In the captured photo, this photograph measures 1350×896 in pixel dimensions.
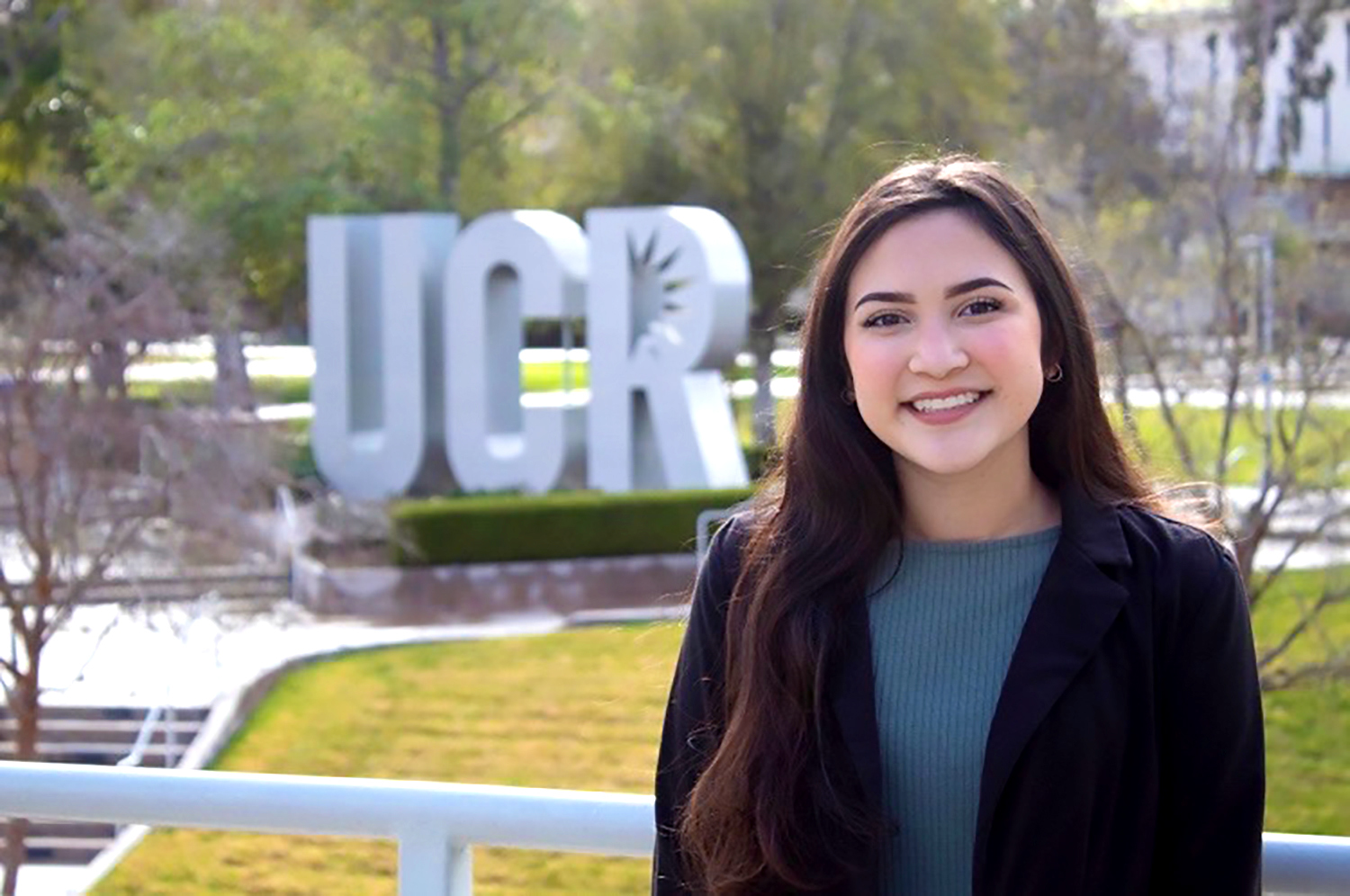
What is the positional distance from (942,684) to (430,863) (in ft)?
Answer: 2.42

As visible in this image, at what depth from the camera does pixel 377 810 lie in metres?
2.59

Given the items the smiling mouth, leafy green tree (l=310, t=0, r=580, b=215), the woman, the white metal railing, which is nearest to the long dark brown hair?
the woman

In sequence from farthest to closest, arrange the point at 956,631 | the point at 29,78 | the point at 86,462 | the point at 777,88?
1. the point at 777,88
2. the point at 29,78
3. the point at 86,462
4. the point at 956,631

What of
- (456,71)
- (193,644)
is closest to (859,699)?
(193,644)

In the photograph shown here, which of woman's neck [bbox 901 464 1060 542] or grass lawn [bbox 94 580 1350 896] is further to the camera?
grass lawn [bbox 94 580 1350 896]

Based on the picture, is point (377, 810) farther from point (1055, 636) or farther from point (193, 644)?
point (193, 644)

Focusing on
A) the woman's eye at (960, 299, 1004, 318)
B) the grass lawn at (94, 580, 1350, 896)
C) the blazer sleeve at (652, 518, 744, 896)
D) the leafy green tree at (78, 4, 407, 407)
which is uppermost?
the leafy green tree at (78, 4, 407, 407)

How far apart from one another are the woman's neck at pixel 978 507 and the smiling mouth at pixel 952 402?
93mm

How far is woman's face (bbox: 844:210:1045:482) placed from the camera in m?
2.32

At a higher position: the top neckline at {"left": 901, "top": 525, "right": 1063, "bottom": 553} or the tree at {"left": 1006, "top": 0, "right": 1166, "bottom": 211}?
the tree at {"left": 1006, "top": 0, "right": 1166, "bottom": 211}

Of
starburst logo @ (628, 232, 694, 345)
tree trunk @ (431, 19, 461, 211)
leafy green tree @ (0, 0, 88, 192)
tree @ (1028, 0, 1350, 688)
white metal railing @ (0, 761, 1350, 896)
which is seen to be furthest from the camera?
leafy green tree @ (0, 0, 88, 192)

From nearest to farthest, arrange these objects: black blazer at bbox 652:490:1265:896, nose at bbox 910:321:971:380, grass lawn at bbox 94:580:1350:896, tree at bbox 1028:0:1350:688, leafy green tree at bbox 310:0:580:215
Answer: black blazer at bbox 652:490:1265:896
nose at bbox 910:321:971:380
grass lawn at bbox 94:580:1350:896
tree at bbox 1028:0:1350:688
leafy green tree at bbox 310:0:580:215

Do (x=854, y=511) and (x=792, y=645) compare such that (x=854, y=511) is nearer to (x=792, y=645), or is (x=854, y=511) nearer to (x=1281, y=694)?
(x=792, y=645)

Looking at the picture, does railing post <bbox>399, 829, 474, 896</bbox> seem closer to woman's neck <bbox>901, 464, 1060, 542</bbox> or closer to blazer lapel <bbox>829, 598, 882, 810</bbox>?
blazer lapel <bbox>829, 598, 882, 810</bbox>
